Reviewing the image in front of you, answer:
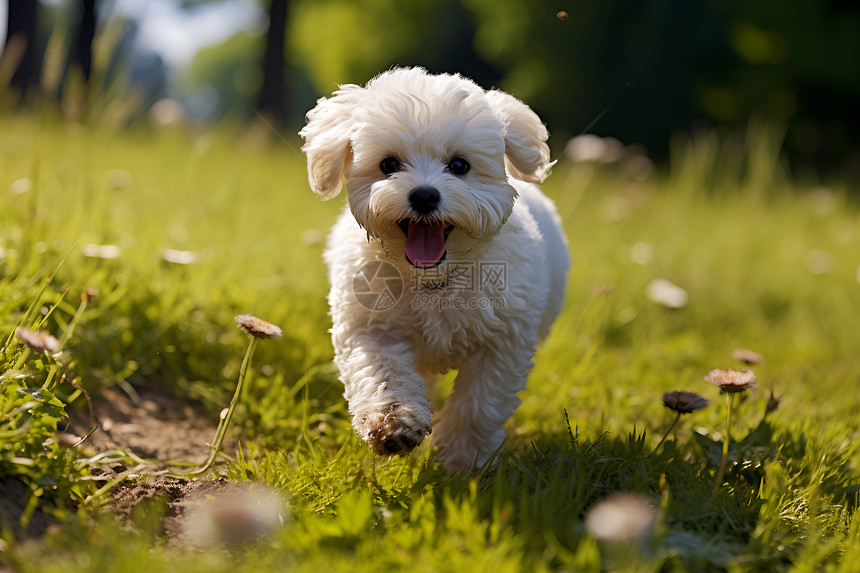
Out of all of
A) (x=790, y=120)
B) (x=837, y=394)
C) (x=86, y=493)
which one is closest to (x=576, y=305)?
(x=837, y=394)

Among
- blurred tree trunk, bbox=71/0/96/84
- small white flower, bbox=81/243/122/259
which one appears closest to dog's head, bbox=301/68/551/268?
small white flower, bbox=81/243/122/259

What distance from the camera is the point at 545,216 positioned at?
12.2 feet

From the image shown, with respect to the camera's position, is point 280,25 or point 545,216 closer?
point 545,216

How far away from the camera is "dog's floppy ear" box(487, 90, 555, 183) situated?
300cm

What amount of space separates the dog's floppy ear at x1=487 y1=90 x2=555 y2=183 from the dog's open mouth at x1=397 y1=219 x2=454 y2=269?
483mm

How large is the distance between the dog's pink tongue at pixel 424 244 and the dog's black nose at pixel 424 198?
0.14 metres

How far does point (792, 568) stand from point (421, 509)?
1129mm

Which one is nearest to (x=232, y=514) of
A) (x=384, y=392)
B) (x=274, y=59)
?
(x=384, y=392)

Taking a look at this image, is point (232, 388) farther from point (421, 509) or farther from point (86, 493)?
point (421, 509)

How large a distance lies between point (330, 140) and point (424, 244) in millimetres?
574

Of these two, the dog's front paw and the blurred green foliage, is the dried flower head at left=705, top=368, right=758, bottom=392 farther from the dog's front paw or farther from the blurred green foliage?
the blurred green foliage

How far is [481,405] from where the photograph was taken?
2.93 m

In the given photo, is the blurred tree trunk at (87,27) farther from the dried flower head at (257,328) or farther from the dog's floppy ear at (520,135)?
the dried flower head at (257,328)

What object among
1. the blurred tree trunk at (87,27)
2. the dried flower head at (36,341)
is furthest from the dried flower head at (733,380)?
the blurred tree trunk at (87,27)
